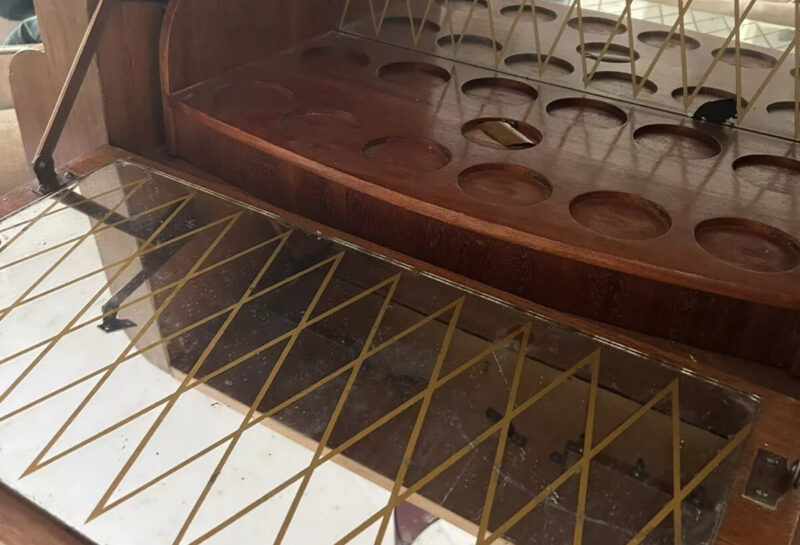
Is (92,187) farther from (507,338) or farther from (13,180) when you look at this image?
(13,180)

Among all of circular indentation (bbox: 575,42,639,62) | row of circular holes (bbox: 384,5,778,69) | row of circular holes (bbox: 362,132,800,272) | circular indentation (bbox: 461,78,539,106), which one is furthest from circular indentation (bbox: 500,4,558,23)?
row of circular holes (bbox: 362,132,800,272)

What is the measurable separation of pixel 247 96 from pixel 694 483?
0.62 metres

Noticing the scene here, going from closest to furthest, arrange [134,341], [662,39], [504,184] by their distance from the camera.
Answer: [134,341], [504,184], [662,39]

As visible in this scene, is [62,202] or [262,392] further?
[62,202]

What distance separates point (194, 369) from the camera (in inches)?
23.6

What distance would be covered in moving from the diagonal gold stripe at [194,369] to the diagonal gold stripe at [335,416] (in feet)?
0.38

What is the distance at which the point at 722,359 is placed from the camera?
0.67m

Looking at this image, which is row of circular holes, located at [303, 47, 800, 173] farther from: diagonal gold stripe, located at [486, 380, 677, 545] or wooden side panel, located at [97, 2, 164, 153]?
diagonal gold stripe, located at [486, 380, 677, 545]

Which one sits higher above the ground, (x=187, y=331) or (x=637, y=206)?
(x=637, y=206)

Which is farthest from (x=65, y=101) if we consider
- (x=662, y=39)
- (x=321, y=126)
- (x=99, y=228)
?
(x=662, y=39)

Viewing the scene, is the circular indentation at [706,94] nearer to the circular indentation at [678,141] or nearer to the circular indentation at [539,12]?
the circular indentation at [678,141]

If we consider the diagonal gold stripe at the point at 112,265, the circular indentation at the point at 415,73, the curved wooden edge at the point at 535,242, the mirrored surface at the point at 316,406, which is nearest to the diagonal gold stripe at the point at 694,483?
the mirrored surface at the point at 316,406

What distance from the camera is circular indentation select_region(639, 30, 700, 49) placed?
41.1 inches

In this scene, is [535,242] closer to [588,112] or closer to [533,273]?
[533,273]
